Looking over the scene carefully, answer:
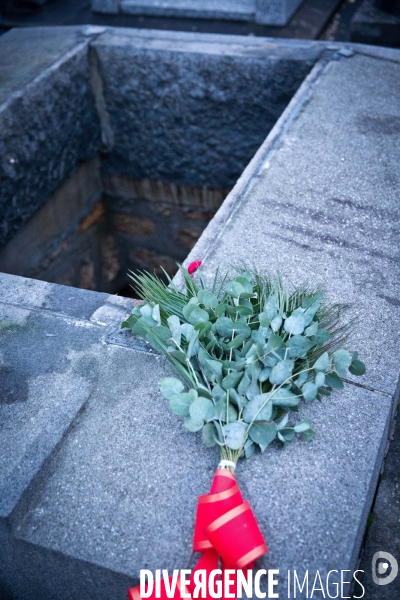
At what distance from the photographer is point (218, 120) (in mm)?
3426

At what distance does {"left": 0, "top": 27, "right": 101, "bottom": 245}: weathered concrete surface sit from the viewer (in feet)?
9.58

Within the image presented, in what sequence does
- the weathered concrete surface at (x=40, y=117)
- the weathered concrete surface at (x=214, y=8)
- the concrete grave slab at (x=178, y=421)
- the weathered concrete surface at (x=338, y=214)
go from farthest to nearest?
the weathered concrete surface at (x=214, y=8) → the weathered concrete surface at (x=40, y=117) → the weathered concrete surface at (x=338, y=214) → the concrete grave slab at (x=178, y=421)

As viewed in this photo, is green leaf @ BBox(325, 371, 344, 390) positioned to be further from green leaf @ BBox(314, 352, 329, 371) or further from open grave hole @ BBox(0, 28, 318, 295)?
open grave hole @ BBox(0, 28, 318, 295)

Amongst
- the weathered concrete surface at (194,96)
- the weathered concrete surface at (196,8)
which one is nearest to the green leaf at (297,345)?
the weathered concrete surface at (194,96)

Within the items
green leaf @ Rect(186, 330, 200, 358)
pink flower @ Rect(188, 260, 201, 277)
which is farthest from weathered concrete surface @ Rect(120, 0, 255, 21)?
green leaf @ Rect(186, 330, 200, 358)

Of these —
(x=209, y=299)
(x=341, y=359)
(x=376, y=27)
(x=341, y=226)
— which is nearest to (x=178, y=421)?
(x=209, y=299)

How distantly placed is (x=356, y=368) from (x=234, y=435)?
37 centimetres

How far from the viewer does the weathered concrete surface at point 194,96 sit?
316 cm

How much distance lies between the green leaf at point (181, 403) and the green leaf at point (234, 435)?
0.10 m

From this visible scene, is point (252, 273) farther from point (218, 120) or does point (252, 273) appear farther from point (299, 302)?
point (218, 120)

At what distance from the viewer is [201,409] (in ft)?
4.31

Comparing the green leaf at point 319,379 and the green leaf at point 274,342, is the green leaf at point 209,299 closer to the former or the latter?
the green leaf at point 274,342

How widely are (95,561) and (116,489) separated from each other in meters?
0.17

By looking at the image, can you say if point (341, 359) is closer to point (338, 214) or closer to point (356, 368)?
point (356, 368)
